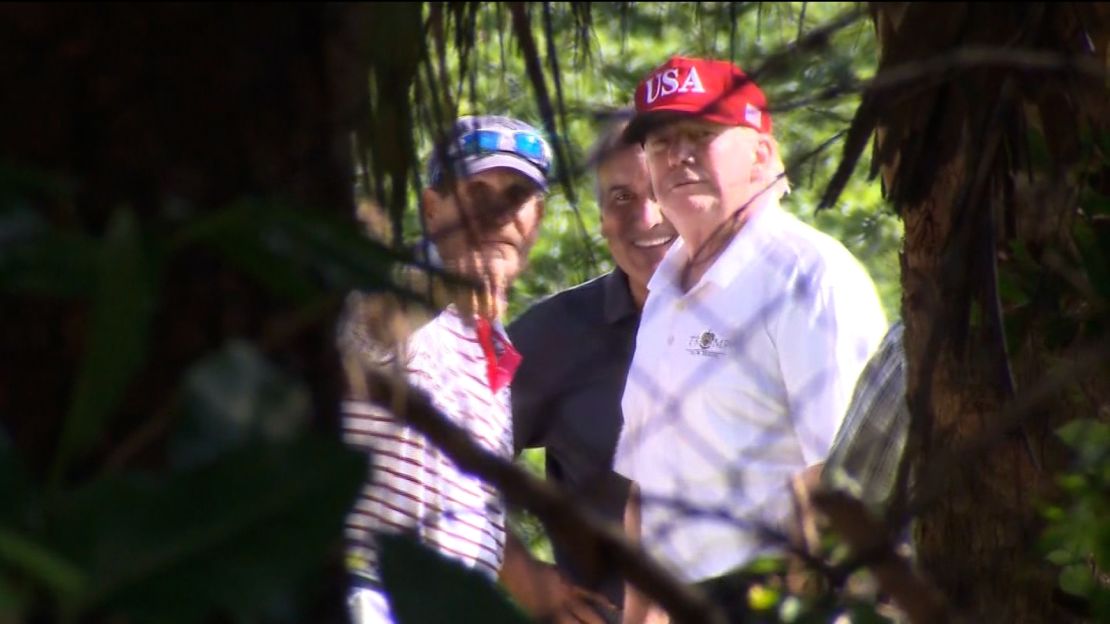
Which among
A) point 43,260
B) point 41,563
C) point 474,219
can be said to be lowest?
point 41,563

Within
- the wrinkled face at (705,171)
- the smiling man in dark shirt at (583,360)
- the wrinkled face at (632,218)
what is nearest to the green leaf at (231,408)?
the wrinkled face at (632,218)

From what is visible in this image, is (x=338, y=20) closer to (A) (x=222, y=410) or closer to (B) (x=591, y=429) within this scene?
(A) (x=222, y=410)

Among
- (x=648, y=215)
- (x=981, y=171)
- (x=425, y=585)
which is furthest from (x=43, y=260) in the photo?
(x=648, y=215)

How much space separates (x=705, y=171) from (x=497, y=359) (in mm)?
835

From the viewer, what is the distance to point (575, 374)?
11.5ft

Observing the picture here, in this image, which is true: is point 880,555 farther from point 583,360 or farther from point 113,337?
point 583,360

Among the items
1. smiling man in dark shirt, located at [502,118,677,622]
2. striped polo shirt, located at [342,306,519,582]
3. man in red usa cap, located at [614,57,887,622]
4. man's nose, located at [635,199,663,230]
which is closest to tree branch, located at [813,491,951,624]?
striped polo shirt, located at [342,306,519,582]

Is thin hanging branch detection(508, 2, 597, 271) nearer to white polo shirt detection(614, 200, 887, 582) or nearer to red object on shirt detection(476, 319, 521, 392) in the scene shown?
red object on shirt detection(476, 319, 521, 392)

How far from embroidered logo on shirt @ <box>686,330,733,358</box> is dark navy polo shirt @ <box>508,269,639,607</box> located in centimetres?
16

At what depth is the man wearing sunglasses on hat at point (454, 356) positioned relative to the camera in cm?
121

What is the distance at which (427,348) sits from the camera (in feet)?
7.75

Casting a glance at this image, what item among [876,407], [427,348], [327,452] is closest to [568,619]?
[427,348]

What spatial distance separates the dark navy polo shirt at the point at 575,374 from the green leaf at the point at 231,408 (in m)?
2.56

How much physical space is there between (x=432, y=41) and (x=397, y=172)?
14 centimetres
